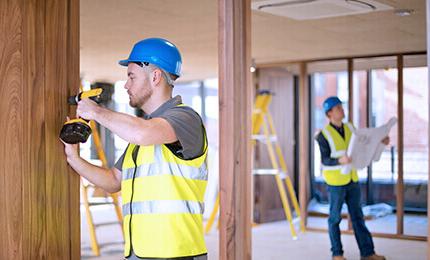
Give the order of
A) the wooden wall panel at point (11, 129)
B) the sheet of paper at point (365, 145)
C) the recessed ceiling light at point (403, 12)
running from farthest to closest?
the sheet of paper at point (365, 145)
the recessed ceiling light at point (403, 12)
the wooden wall panel at point (11, 129)

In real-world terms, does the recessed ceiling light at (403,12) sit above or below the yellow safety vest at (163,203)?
above

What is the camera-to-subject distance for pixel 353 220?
5656mm

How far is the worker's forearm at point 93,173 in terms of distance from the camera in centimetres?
252

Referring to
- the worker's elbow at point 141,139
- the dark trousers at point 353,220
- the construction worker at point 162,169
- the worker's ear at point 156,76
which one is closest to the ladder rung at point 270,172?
the dark trousers at point 353,220

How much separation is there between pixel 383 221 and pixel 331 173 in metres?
3.01

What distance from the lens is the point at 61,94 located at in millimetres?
2545

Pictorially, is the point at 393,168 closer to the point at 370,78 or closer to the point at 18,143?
the point at 370,78

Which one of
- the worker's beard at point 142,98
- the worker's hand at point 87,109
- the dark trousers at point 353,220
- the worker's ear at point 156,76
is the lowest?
the dark trousers at point 353,220

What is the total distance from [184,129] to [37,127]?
646 mm

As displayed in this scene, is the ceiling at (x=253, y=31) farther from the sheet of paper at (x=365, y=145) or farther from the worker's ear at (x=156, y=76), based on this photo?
the worker's ear at (x=156, y=76)

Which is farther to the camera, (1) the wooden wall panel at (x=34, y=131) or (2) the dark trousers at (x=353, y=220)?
(2) the dark trousers at (x=353, y=220)

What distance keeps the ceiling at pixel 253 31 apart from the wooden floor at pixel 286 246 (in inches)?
86.3

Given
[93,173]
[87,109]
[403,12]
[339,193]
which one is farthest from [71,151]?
[339,193]

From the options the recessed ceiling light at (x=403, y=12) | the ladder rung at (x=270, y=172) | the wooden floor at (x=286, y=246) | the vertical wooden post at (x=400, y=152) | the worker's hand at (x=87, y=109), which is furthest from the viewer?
the ladder rung at (x=270, y=172)
